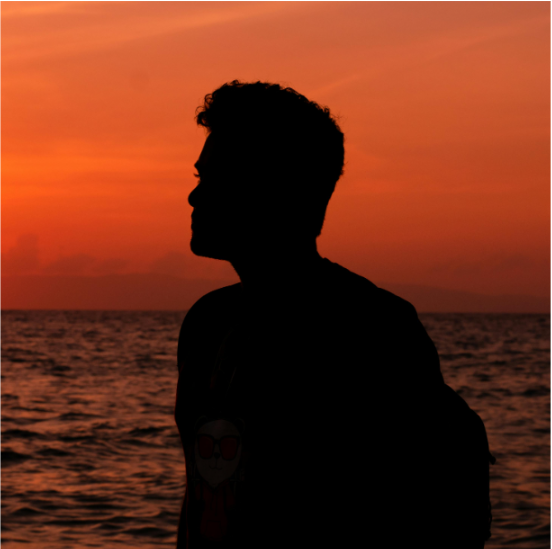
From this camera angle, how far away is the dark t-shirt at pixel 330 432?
177cm

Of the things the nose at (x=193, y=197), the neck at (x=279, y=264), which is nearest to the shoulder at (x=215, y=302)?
the neck at (x=279, y=264)

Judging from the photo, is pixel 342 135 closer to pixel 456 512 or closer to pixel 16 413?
pixel 456 512

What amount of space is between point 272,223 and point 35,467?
45.4 ft

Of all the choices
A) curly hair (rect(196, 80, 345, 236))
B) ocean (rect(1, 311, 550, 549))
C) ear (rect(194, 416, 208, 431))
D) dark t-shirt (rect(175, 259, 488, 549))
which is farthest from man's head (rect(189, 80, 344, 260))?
ocean (rect(1, 311, 550, 549))

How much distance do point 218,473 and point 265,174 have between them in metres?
0.77

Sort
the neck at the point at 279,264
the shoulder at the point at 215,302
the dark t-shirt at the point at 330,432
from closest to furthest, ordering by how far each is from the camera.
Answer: the dark t-shirt at the point at 330,432 → the neck at the point at 279,264 → the shoulder at the point at 215,302

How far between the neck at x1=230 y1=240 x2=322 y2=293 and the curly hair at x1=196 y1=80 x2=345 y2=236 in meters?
0.07

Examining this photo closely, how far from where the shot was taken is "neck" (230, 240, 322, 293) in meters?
2.03

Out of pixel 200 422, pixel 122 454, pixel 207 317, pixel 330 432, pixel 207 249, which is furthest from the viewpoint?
pixel 122 454

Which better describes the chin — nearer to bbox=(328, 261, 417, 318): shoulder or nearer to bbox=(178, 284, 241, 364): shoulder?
bbox=(178, 284, 241, 364): shoulder

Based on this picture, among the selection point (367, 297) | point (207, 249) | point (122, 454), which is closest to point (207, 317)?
point (207, 249)

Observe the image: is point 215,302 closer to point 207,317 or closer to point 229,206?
point 207,317

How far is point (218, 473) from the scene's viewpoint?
1.92 metres

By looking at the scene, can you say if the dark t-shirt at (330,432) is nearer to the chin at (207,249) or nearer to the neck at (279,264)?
the neck at (279,264)
